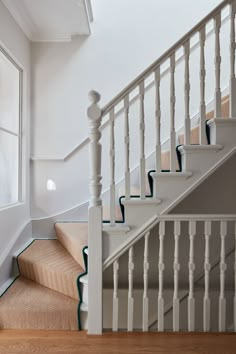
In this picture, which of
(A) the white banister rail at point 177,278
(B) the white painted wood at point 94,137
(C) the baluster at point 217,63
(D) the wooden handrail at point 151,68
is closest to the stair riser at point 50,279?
(A) the white banister rail at point 177,278

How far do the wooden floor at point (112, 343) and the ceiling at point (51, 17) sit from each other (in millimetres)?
2528

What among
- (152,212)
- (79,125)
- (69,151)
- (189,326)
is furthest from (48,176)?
(189,326)

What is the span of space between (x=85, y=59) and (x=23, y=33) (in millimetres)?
653

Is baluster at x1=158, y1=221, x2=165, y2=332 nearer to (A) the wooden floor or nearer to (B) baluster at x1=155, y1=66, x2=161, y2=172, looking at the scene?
(A) the wooden floor

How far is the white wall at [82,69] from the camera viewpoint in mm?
3227

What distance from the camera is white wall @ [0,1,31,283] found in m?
2.47

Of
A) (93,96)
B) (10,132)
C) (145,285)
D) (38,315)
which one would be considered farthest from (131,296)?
(10,132)

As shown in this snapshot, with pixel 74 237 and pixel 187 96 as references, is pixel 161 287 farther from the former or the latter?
pixel 187 96

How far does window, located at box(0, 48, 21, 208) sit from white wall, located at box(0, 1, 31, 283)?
0.20 ft

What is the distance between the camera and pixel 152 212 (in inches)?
80.7

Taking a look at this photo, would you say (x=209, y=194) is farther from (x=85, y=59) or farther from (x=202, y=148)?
(x=85, y=59)

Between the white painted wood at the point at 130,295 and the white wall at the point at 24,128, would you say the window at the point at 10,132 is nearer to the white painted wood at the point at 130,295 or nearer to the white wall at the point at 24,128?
the white wall at the point at 24,128

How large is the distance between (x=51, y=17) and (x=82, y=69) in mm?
579

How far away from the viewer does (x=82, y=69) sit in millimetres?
3242
